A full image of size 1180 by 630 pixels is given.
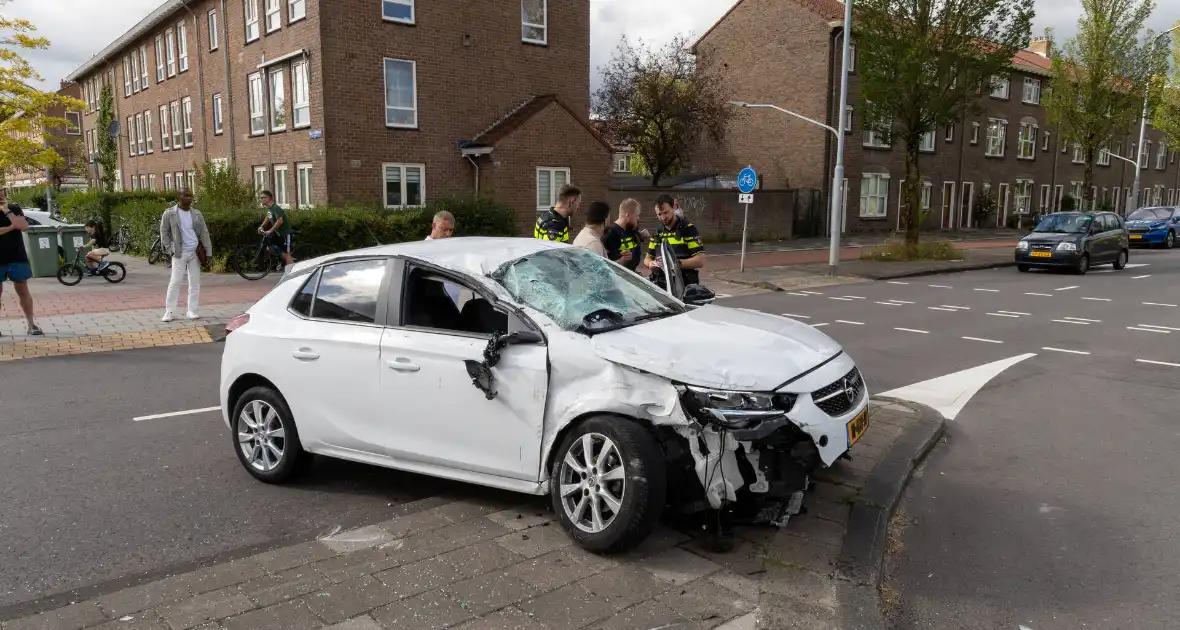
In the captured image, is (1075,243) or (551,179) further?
(551,179)

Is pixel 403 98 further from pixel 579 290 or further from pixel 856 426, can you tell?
pixel 856 426

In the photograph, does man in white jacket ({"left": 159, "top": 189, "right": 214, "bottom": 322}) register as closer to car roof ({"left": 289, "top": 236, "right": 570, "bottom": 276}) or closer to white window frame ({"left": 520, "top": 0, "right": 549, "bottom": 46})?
car roof ({"left": 289, "top": 236, "right": 570, "bottom": 276})

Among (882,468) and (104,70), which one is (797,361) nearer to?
(882,468)

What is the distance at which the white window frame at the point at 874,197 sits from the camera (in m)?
35.5

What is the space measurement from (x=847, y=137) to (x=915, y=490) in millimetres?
31504

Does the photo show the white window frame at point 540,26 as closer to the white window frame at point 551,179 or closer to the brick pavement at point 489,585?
the white window frame at point 551,179

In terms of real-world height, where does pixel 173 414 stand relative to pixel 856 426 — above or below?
below

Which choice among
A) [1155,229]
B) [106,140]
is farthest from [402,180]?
[106,140]

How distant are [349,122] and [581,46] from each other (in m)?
8.42

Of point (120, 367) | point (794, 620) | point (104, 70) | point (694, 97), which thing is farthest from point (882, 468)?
point (104, 70)

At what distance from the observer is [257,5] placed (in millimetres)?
24031

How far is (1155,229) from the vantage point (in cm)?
3003

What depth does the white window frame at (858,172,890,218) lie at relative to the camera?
35500mm

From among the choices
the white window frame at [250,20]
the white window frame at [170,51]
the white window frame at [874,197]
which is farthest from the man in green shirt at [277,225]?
the white window frame at [874,197]
